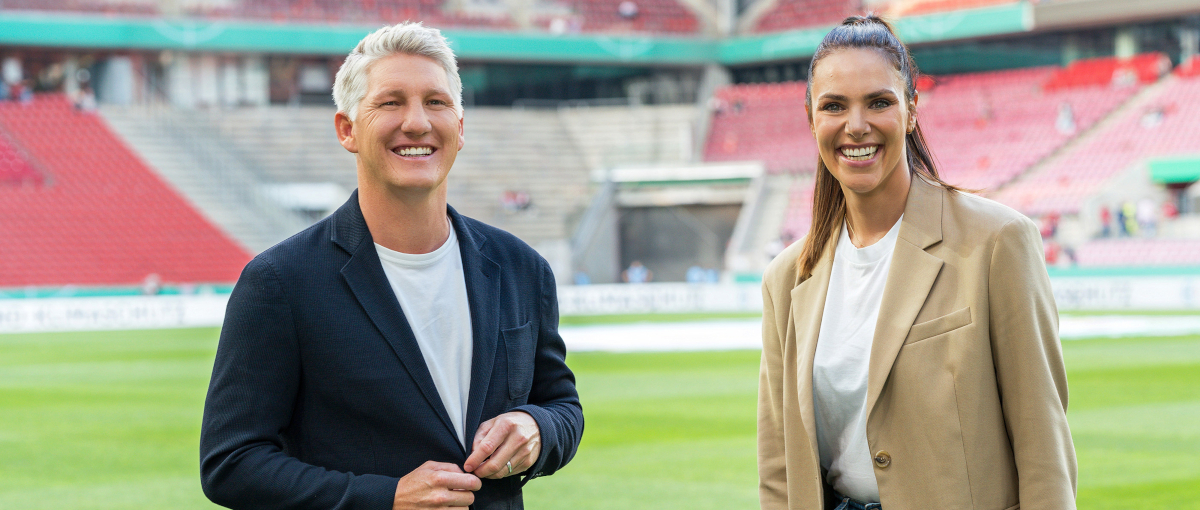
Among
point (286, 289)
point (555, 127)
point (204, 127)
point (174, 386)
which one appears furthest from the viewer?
point (555, 127)

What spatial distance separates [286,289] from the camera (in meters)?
2.38

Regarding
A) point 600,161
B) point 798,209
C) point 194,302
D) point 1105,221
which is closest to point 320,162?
point 600,161

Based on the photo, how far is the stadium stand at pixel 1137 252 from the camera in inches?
973

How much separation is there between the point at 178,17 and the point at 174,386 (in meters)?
25.2

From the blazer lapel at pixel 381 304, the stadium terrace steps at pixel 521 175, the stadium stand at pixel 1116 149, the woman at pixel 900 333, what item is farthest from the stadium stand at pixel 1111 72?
the blazer lapel at pixel 381 304

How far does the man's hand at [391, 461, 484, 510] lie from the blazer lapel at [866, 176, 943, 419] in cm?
91

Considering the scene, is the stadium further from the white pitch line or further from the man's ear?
the man's ear

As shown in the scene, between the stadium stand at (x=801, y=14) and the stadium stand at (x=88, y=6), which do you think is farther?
the stadium stand at (x=801, y=14)

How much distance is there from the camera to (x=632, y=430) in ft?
31.1

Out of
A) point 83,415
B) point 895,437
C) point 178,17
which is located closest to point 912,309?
point 895,437

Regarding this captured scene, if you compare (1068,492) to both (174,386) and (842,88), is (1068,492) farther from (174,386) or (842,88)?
(174,386)

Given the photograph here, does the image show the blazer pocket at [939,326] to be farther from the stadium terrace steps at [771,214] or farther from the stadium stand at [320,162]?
the stadium terrace steps at [771,214]

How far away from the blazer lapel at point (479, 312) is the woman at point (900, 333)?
2.46 feet

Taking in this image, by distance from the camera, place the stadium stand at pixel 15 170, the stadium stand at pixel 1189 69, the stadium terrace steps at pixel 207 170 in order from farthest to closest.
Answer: the stadium stand at pixel 1189 69, the stadium terrace steps at pixel 207 170, the stadium stand at pixel 15 170
